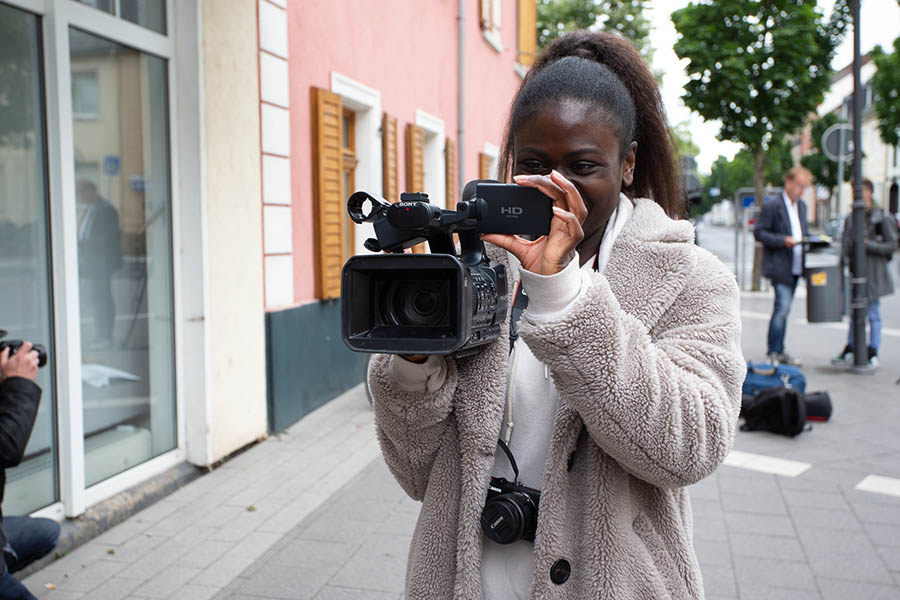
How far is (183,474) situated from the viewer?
17.1ft

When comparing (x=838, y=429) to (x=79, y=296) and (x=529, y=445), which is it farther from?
(x=529, y=445)

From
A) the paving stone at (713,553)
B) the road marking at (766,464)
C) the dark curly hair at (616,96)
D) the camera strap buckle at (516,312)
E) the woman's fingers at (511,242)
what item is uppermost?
the dark curly hair at (616,96)

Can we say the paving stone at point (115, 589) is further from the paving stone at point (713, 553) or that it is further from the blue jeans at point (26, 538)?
the paving stone at point (713, 553)

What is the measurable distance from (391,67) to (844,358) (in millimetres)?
5795

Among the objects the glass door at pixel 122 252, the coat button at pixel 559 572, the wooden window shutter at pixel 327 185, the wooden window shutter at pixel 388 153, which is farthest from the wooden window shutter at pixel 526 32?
the coat button at pixel 559 572

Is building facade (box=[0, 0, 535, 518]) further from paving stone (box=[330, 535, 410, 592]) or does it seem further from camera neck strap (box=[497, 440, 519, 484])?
camera neck strap (box=[497, 440, 519, 484])

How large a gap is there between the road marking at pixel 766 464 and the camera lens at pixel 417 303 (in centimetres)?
470

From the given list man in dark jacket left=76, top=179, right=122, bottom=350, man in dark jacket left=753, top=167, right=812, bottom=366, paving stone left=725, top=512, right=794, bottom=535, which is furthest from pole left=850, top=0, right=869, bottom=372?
man in dark jacket left=76, top=179, right=122, bottom=350

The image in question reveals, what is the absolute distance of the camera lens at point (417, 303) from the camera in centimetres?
145

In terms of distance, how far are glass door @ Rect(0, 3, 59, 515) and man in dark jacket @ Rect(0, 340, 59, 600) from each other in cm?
93

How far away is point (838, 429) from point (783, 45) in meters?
10.9

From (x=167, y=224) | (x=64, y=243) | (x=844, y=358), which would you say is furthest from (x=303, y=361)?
(x=844, y=358)

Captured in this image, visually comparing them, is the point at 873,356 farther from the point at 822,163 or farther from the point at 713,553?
the point at 822,163

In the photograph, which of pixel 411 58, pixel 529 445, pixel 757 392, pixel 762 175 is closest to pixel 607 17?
pixel 762 175
